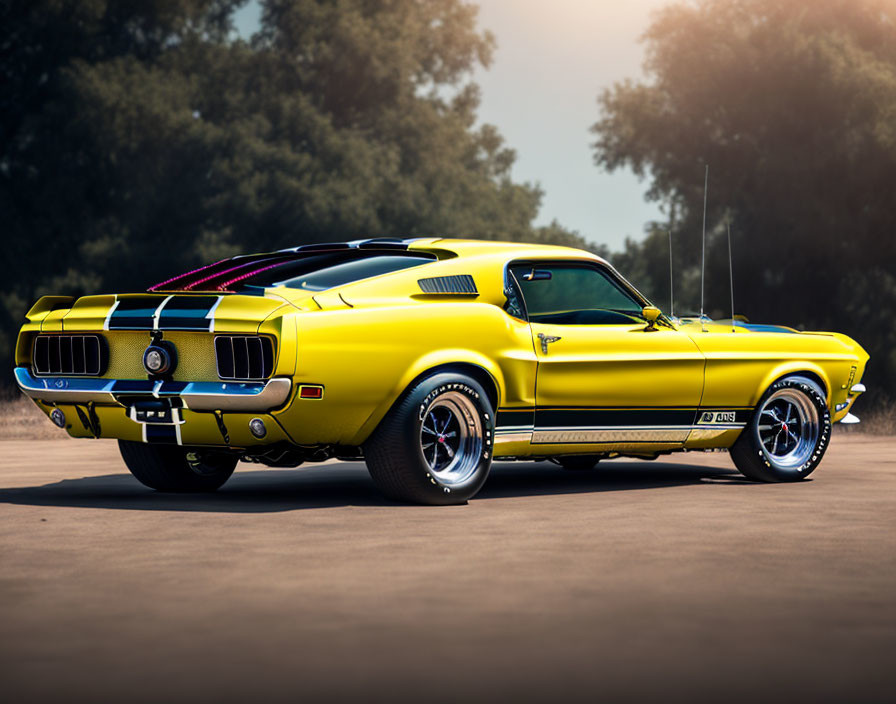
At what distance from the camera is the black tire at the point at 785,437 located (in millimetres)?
11867

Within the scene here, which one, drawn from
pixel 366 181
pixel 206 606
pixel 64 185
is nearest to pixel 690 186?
pixel 366 181

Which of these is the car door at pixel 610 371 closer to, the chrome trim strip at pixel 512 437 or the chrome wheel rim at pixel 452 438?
the chrome trim strip at pixel 512 437

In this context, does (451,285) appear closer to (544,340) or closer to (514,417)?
(544,340)

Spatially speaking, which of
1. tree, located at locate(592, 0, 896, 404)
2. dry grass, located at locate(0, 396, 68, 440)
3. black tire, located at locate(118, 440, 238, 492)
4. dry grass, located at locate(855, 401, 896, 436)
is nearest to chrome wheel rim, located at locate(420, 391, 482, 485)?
black tire, located at locate(118, 440, 238, 492)

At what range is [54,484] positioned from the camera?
11.8 metres

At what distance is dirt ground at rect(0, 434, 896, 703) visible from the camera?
5.18 metres

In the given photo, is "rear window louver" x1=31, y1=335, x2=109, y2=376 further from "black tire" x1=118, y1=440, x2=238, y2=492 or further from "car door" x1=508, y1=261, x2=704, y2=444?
"car door" x1=508, y1=261, x2=704, y2=444

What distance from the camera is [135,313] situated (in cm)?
977

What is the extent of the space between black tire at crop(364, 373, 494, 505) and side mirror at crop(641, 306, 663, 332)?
5.32 ft

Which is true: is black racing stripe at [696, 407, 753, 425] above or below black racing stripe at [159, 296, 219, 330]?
below

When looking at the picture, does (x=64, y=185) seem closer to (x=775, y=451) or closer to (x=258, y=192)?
(x=258, y=192)

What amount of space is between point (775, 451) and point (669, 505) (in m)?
2.08

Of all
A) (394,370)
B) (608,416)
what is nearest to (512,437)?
(608,416)

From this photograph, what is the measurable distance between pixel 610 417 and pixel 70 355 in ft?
11.5
